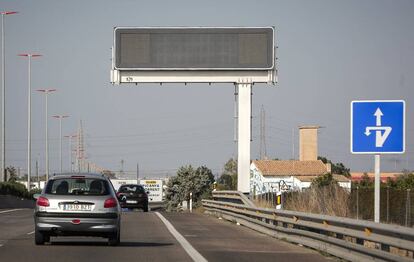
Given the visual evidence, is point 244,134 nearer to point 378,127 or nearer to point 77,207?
point 77,207

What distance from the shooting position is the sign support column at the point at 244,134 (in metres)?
46.3

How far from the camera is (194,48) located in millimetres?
48250

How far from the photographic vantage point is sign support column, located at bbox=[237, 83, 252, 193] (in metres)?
46.3

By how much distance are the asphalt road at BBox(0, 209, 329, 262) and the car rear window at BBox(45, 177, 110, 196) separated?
120 cm

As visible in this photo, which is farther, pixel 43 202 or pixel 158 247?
pixel 158 247

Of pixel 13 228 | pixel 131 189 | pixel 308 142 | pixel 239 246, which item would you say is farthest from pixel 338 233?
pixel 308 142

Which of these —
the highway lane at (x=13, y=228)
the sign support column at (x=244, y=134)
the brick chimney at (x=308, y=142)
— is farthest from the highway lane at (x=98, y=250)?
the brick chimney at (x=308, y=142)

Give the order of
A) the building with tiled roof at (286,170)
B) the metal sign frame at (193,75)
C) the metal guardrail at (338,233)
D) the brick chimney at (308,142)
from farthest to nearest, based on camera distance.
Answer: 1. the building with tiled roof at (286,170)
2. the brick chimney at (308,142)
3. the metal sign frame at (193,75)
4. the metal guardrail at (338,233)

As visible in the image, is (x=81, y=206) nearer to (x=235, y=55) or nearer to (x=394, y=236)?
(x=394, y=236)

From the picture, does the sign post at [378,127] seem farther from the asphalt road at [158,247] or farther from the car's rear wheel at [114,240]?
the car's rear wheel at [114,240]

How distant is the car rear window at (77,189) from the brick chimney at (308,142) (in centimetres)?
A: 7151

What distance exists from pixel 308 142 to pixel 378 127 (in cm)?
8375

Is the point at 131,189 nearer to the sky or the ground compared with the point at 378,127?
nearer to the ground

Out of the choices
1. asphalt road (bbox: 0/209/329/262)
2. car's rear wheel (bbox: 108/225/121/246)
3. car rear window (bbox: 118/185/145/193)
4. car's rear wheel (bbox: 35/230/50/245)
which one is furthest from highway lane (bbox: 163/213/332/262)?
car rear window (bbox: 118/185/145/193)
